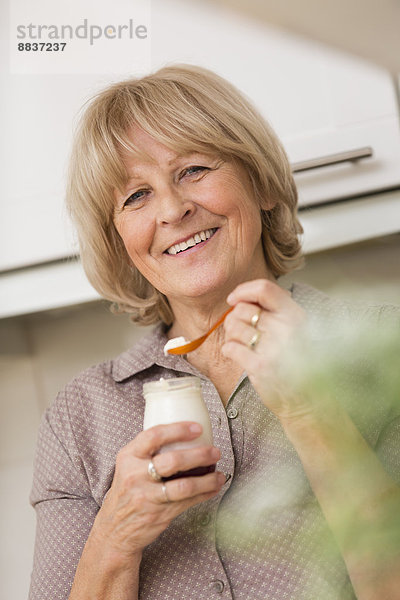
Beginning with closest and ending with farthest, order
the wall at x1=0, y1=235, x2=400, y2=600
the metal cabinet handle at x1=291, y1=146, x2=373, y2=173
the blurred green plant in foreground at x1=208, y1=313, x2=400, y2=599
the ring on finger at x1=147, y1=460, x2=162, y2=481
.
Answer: the blurred green plant in foreground at x1=208, y1=313, x2=400, y2=599 → the ring on finger at x1=147, y1=460, x2=162, y2=481 → the metal cabinet handle at x1=291, y1=146, x2=373, y2=173 → the wall at x1=0, y1=235, x2=400, y2=600

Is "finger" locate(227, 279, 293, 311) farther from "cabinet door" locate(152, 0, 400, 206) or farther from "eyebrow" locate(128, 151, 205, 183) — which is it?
"cabinet door" locate(152, 0, 400, 206)

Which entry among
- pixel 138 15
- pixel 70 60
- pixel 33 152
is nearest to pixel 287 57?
pixel 138 15

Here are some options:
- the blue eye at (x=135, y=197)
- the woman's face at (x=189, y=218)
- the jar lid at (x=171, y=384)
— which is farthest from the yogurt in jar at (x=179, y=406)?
the blue eye at (x=135, y=197)

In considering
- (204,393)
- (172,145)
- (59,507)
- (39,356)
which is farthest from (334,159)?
(39,356)

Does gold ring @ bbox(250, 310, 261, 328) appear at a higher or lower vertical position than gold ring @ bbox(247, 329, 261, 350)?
higher

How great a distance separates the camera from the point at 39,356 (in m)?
1.59

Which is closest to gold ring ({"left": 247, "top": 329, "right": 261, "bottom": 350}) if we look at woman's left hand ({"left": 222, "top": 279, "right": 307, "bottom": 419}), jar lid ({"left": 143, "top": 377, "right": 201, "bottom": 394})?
woman's left hand ({"left": 222, "top": 279, "right": 307, "bottom": 419})

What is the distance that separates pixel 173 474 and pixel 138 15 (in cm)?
82

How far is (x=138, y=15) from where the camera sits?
45.9 inches

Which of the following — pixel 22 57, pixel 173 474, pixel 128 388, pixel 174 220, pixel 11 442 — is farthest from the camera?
pixel 11 442

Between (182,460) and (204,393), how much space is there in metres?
0.30

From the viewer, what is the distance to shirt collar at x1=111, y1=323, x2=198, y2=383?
1068mm

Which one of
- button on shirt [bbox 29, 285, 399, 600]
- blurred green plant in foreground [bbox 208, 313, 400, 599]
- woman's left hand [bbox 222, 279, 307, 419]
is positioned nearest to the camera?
blurred green plant in foreground [bbox 208, 313, 400, 599]

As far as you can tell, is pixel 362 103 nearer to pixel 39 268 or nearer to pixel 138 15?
pixel 138 15
